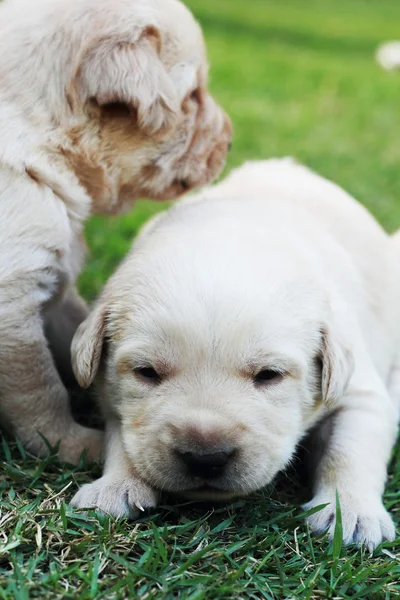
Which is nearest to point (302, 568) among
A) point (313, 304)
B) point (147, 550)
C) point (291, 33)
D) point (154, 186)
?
point (147, 550)

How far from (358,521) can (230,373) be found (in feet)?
2.96

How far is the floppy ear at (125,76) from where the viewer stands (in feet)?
13.6

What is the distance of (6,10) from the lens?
4539 millimetres

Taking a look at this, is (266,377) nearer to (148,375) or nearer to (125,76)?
(148,375)

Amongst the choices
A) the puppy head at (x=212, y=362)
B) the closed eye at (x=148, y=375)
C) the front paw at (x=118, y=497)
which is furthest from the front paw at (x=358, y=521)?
the closed eye at (x=148, y=375)

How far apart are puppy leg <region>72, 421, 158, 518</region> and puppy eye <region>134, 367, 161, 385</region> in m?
0.40

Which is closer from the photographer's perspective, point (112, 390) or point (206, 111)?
point (112, 390)

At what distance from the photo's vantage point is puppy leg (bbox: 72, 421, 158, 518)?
3.45 m

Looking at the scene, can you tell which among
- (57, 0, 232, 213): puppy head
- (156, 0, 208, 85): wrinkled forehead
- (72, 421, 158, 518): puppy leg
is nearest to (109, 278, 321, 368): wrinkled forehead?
(72, 421, 158, 518): puppy leg

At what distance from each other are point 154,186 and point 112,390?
142 centimetres

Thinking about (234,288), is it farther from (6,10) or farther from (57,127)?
(6,10)

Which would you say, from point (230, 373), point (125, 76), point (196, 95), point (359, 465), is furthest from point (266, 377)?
point (196, 95)

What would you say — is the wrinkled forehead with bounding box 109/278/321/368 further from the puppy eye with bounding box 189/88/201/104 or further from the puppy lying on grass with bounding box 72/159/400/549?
the puppy eye with bounding box 189/88/201/104

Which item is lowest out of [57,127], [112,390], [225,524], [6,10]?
[225,524]
